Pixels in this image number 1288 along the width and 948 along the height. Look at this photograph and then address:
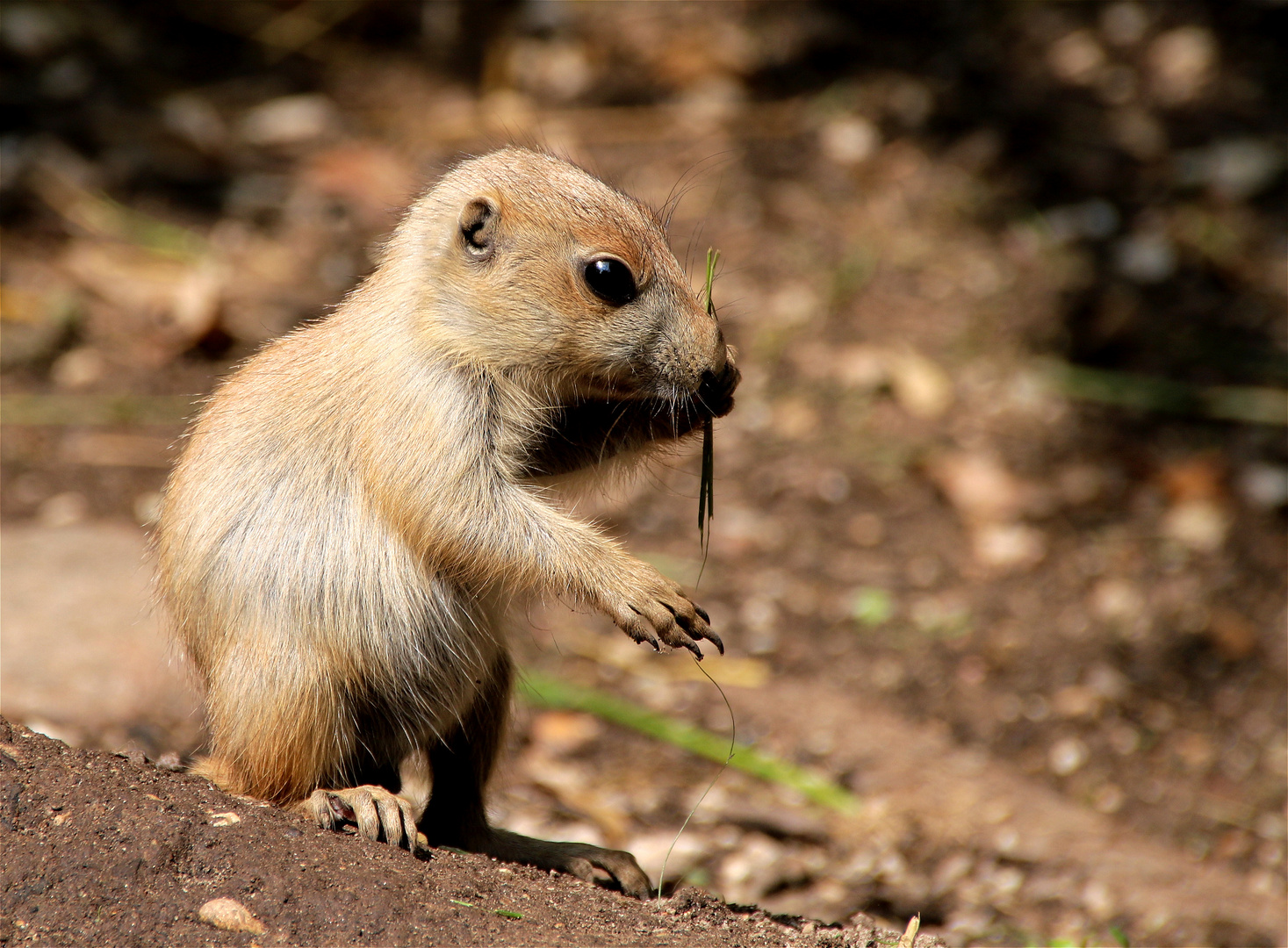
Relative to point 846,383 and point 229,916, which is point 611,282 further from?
point 846,383

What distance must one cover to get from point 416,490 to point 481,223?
78 cm

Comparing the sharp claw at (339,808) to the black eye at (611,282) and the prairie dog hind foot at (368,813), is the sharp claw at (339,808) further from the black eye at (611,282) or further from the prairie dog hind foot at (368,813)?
the black eye at (611,282)

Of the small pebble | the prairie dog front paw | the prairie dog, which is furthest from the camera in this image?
the prairie dog

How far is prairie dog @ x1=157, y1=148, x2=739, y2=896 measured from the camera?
3.43 m

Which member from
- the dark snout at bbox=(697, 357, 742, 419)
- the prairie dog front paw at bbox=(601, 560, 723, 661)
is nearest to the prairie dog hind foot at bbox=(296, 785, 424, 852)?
the prairie dog front paw at bbox=(601, 560, 723, 661)

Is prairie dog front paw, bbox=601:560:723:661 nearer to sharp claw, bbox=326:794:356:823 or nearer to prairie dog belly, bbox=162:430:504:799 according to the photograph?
prairie dog belly, bbox=162:430:504:799

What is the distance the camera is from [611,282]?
3.53 metres

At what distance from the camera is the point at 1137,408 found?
745 centimetres

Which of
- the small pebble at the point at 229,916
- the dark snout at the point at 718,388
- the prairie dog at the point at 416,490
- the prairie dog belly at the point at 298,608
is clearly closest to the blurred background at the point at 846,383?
the prairie dog at the point at 416,490

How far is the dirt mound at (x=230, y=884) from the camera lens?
2725mm

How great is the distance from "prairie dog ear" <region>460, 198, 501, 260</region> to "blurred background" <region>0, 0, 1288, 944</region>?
0.65 meters

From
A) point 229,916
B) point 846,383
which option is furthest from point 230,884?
point 846,383

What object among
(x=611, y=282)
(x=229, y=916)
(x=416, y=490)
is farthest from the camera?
(x=611, y=282)

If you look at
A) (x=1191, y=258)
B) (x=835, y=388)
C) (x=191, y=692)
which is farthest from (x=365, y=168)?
(x=1191, y=258)
